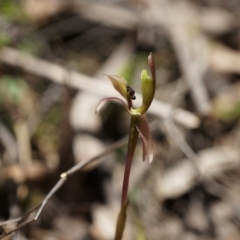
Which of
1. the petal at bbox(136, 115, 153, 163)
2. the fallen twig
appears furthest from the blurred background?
the petal at bbox(136, 115, 153, 163)

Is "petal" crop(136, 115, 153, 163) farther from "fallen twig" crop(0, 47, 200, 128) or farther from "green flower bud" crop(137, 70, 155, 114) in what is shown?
"fallen twig" crop(0, 47, 200, 128)

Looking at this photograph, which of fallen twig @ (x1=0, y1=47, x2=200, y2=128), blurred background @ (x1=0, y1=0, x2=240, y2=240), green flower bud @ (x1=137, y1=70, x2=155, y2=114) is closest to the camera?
green flower bud @ (x1=137, y1=70, x2=155, y2=114)

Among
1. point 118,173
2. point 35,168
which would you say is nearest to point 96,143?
point 118,173

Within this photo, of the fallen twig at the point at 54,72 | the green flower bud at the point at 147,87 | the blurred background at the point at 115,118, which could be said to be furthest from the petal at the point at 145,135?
the fallen twig at the point at 54,72

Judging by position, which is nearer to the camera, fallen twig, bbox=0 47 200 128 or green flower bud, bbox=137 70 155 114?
green flower bud, bbox=137 70 155 114

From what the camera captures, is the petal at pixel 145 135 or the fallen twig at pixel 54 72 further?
the fallen twig at pixel 54 72

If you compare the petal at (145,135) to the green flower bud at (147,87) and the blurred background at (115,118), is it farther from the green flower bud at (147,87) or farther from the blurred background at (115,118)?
the blurred background at (115,118)

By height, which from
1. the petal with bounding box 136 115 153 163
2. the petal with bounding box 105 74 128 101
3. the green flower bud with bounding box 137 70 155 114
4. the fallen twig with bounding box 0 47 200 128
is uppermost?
the green flower bud with bounding box 137 70 155 114

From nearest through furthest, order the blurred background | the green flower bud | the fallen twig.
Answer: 1. the green flower bud
2. the blurred background
3. the fallen twig
